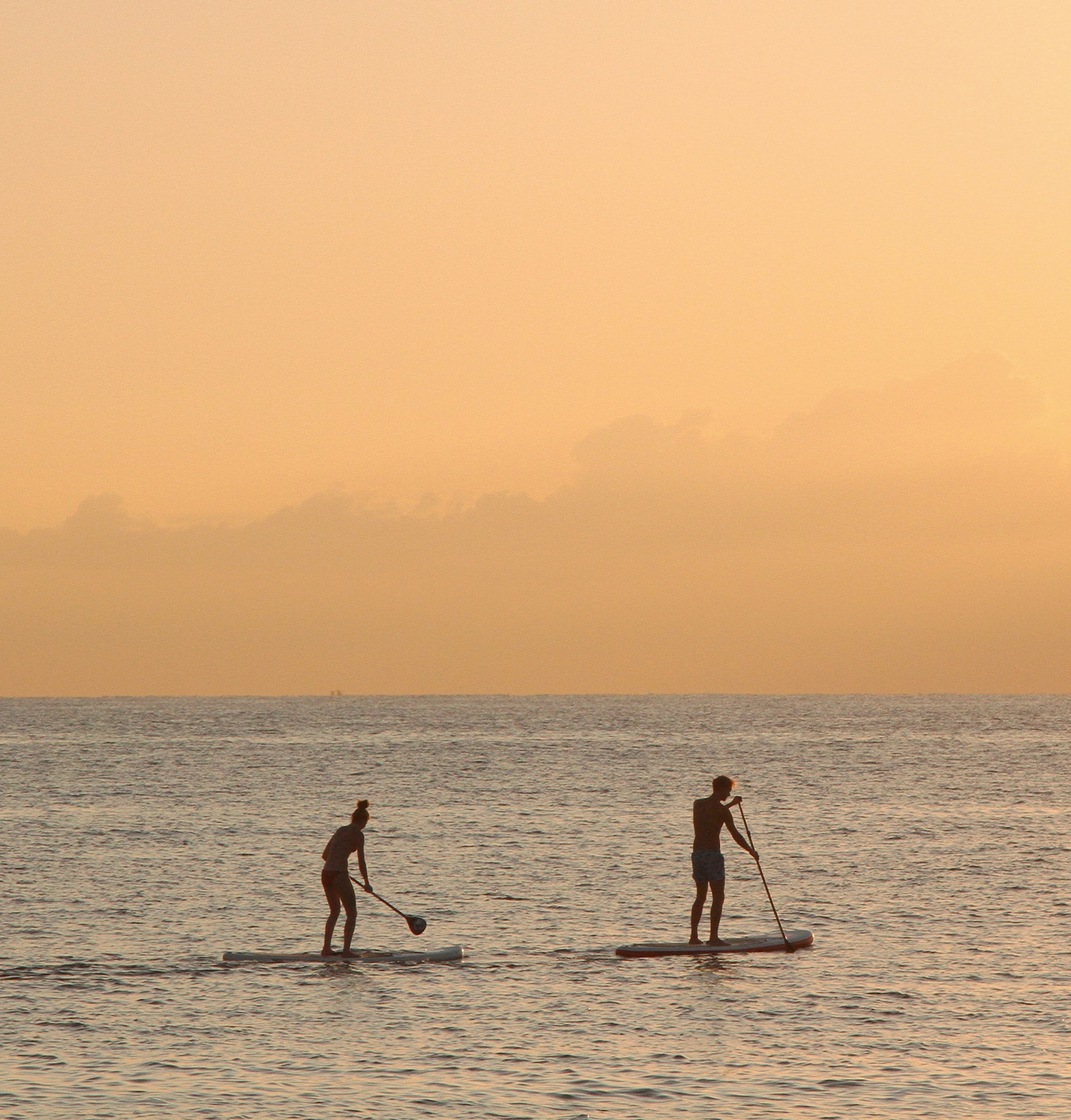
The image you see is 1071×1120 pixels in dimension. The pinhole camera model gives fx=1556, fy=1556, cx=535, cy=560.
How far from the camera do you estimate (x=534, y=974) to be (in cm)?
2159

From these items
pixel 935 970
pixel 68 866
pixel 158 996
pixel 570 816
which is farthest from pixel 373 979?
pixel 570 816

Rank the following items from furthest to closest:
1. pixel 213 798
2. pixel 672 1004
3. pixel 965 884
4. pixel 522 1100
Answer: pixel 213 798
pixel 965 884
pixel 672 1004
pixel 522 1100

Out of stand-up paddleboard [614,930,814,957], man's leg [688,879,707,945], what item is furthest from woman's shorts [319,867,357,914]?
man's leg [688,879,707,945]

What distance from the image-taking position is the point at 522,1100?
49.4 feet

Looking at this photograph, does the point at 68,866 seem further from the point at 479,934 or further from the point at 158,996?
the point at 158,996

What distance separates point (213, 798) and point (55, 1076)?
163 ft

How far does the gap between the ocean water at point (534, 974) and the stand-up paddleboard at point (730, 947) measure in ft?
0.68

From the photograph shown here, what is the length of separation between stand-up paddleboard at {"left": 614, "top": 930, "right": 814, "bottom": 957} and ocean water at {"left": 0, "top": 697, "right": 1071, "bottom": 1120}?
208 millimetres

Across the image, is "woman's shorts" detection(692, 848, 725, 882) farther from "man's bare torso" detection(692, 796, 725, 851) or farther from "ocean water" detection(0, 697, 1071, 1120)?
"ocean water" detection(0, 697, 1071, 1120)

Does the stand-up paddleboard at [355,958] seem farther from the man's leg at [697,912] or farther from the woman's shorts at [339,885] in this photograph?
the man's leg at [697,912]

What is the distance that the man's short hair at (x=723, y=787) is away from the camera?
22.1 m

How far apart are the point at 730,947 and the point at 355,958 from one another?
18.3 feet

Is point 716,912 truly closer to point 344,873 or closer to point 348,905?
point 348,905

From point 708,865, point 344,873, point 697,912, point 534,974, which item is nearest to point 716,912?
point 697,912
